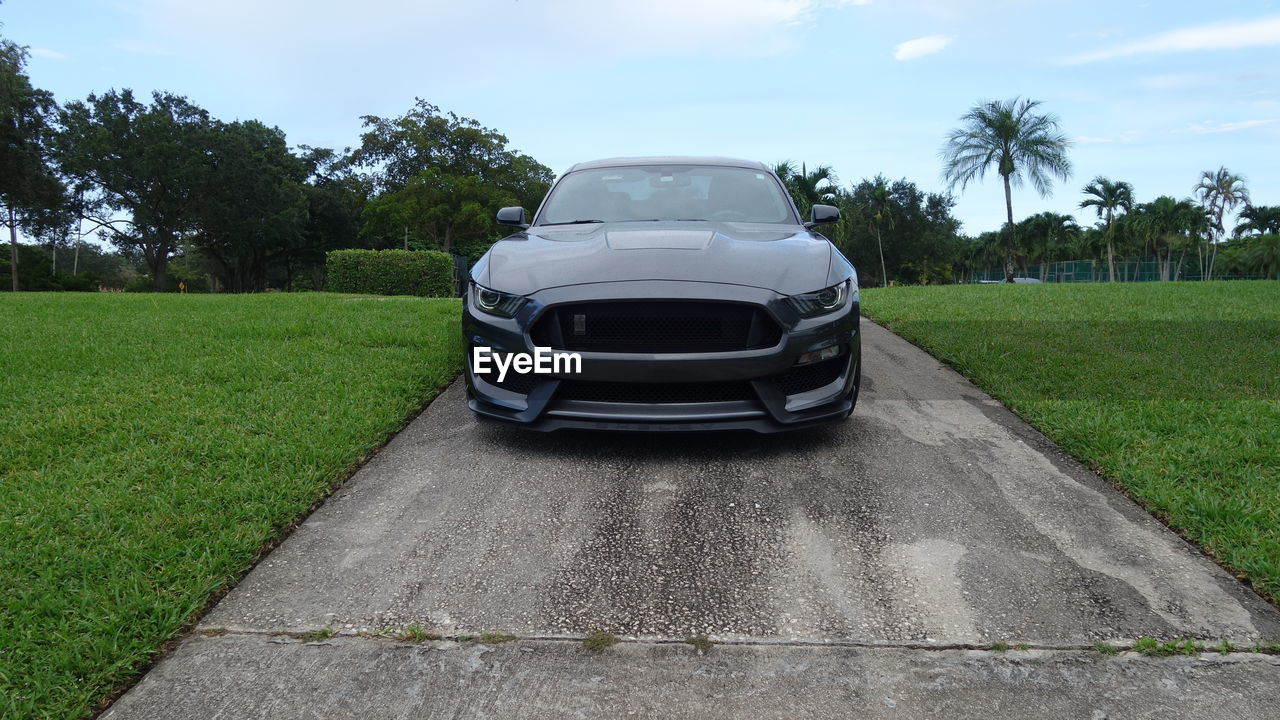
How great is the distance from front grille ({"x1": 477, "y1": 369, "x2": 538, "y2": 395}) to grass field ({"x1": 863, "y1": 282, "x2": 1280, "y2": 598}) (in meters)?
2.58

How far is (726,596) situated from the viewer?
7.69 feet

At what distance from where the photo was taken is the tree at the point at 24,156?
25469 mm

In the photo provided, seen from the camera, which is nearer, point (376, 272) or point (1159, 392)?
point (1159, 392)

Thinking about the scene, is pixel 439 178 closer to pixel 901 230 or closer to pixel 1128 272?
pixel 901 230

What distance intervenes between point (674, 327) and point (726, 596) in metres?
1.27

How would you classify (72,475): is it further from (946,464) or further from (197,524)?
(946,464)

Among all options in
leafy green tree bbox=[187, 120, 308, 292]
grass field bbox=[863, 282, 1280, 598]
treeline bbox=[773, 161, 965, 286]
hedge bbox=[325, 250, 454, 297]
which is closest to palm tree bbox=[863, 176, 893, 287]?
treeline bbox=[773, 161, 965, 286]

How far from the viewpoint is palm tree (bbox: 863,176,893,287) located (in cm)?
5494

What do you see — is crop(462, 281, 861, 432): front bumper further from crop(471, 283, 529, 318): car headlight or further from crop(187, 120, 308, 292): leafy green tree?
crop(187, 120, 308, 292): leafy green tree

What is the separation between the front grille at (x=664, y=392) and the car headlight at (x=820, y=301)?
418mm

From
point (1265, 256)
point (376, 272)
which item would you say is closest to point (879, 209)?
point (1265, 256)

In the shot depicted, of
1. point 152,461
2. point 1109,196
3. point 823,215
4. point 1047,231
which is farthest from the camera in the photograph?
point 1047,231

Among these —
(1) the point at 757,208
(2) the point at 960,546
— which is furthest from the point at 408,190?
(2) the point at 960,546

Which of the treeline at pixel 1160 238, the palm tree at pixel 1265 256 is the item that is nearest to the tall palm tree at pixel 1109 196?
the treeline at pixel 1160 238
